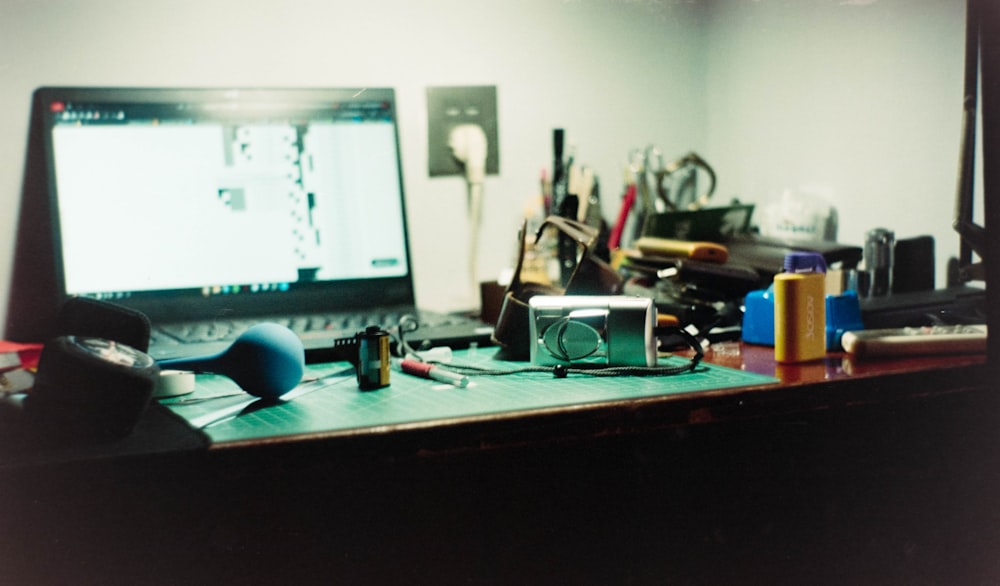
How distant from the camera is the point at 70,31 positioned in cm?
105

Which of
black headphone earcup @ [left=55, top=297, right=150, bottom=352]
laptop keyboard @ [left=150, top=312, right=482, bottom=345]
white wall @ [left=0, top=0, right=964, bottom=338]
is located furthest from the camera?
white wall @ [left=0, top=0, right=964, bottom=338]

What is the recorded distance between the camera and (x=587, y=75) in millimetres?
1338

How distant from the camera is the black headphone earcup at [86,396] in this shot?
521mm

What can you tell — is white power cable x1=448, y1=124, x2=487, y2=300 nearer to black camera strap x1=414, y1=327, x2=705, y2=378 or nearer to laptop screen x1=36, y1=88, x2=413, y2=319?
laptop screen x1=36, y1=88, x2=413, y2=319

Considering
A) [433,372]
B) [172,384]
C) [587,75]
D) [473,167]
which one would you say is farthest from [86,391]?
[587,75]

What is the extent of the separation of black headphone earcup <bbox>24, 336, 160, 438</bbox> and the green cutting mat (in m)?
0.05

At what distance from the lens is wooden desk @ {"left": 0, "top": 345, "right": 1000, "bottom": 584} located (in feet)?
1.69

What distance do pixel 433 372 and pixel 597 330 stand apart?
149mm

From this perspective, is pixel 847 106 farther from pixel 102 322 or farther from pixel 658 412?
pixel 102 322

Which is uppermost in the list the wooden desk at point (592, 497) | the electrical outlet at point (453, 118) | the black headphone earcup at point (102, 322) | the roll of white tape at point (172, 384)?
the electrical outlet at point (453, 118)

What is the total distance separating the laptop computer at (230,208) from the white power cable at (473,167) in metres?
0.14

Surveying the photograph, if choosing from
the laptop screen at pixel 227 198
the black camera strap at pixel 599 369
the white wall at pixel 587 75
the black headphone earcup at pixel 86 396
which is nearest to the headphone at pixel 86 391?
the black headphone earcup at pixel 86 396

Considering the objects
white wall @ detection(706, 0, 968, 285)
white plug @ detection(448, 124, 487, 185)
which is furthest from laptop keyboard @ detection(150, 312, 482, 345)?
white wall @ detection(706, 0, 968, 285)

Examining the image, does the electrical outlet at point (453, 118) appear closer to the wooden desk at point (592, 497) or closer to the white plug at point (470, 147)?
the white plug at point (470, 147)
